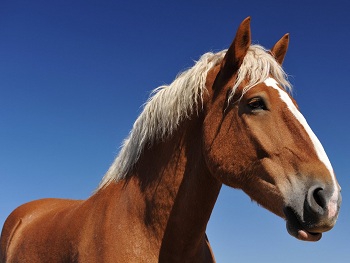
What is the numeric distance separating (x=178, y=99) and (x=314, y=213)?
160 centimetres

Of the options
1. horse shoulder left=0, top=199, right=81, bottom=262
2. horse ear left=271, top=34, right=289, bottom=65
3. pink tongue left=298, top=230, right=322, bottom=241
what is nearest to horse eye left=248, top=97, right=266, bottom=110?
pink tongue left=298, top=230, right=322, bottom=241

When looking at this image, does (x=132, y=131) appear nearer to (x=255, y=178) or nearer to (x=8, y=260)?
(x=255, y=178)

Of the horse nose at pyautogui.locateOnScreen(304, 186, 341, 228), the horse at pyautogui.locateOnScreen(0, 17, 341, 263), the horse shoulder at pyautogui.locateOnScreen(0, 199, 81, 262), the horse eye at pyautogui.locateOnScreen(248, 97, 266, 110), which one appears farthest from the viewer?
the horse shoulder at pyautogui.locateOnScreen(0, 199, 81, 262)

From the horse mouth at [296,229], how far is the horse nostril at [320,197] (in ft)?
0.64

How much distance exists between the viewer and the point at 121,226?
383 cm

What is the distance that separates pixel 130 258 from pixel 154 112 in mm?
1298

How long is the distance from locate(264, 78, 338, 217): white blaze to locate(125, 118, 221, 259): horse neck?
2.42ft

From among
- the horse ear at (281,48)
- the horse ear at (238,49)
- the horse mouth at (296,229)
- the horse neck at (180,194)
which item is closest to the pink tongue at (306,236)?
the horse mouth at (296,229)

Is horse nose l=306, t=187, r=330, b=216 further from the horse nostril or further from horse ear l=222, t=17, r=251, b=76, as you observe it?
horse ear l=222, t=17, r=251, b=76

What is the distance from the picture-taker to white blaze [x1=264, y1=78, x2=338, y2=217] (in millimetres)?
2965

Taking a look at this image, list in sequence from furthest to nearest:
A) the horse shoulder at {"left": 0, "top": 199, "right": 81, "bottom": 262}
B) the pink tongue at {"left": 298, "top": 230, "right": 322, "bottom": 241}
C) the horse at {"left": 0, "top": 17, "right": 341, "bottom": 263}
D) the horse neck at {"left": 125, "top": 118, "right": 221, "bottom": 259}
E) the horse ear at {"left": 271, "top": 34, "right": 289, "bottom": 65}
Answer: the horse shoulder at {"left": 0, "top": 199, "right": 81, "bottom": 262}
the horse ear at {"left": 271, "top": 34, "right": 289, "bottom": 65}
the horse neck at {"left": 125, "top": 118, "right": 221, "bottom": 259}
the horse at {"left": 0, "top": 17, "right": 341, "bottom": 263}
the pink tongue at {"left": 298, "top": 230, "right": 322, "bottom": 241}

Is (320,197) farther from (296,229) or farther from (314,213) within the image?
(296,229)

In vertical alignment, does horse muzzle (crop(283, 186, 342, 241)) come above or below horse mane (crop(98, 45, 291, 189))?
below

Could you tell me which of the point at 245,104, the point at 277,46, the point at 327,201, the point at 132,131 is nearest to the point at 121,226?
the point at 132,131
